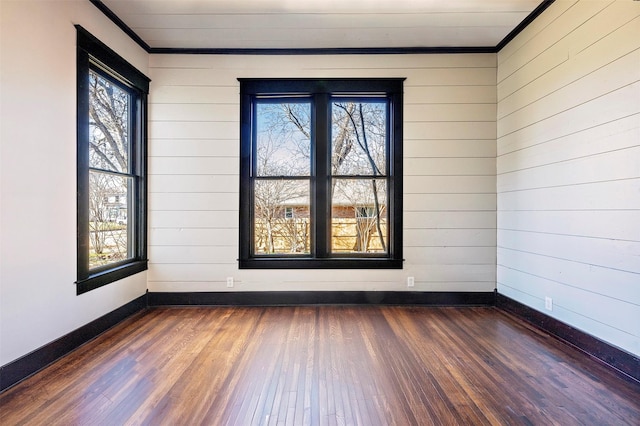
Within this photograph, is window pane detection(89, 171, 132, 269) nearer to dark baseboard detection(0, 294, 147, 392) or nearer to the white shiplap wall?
the white shiplap wall

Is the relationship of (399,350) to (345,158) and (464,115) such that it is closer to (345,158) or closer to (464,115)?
(345,158)

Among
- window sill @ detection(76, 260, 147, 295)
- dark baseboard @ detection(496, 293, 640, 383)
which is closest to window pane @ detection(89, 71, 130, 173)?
window sill @ detection(76, 260, 147, 295)

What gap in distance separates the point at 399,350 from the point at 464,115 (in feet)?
8.53

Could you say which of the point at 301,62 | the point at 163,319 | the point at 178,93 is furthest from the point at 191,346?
the point at 301,62

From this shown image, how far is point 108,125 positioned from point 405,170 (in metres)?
3.06

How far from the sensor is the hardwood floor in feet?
5.30

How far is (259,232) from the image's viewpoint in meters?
3.45

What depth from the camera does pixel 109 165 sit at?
9.29 feet

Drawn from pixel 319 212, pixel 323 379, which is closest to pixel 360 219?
pixel 319 212

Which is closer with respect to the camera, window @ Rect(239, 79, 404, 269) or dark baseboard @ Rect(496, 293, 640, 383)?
dark baseboard @ Rect(496, 293, 640, 383)

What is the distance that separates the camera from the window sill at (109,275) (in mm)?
2453

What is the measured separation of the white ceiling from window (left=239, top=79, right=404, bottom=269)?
1.84 feet

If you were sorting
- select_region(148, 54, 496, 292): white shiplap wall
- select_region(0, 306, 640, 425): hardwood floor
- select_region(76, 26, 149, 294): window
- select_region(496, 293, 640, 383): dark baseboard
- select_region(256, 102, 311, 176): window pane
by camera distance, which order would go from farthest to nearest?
select_region(256, 102, 311, 176): window pane, select_region(148, 54, 496, 292): white shiplap wall, select_region(76, 26, 149, 294): window, select_region(496, 293, 640, 383): dark baseboard, select_region(0, 306, 640, 425): hardwood floor

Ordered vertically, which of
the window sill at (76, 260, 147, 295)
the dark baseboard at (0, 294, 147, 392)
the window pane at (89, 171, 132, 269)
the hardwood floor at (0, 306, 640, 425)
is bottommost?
the hardwood floor at (0, 306, 640, 425)
